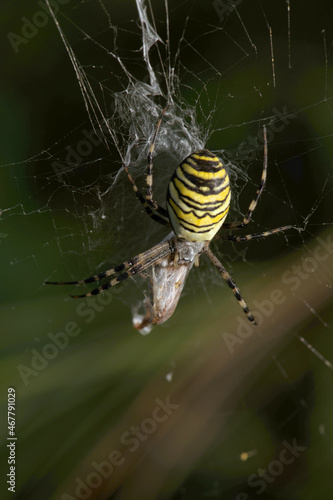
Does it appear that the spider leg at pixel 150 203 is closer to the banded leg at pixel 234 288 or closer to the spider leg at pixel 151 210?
the spider leg at pixel 151 210

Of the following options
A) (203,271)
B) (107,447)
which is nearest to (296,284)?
(203,271)

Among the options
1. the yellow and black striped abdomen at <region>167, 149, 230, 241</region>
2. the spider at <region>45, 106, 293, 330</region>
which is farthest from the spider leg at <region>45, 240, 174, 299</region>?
the yellow and black striped abdomen at <region>167, 149, 230, 241</region>

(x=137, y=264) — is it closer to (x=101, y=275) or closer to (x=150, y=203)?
(x=101, y=275)

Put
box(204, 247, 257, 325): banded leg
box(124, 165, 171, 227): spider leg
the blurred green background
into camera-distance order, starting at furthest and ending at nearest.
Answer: box(204, 247, 257, 325): banded leg < box(124, 165, 171, 227): spider leg < the blurred green background

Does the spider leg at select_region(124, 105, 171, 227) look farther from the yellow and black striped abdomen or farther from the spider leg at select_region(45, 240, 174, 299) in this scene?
the spider leg at select_region(45, 240, 174, 299)

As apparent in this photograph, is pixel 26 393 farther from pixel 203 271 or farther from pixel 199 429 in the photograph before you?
pixel 203 271

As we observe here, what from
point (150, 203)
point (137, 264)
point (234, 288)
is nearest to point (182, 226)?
point (150, 203)
